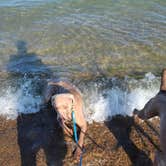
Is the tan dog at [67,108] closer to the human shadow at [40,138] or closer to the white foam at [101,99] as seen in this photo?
the human shadow at [40,138]

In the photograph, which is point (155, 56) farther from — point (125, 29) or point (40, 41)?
point (40, 41)

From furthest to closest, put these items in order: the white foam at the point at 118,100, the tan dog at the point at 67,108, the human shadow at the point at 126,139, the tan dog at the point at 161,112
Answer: the white foam at the point at 118,100
the human shadow at the point at 126,139
the tan dog at the point at 67,108
the tan dog at the point at 161,112

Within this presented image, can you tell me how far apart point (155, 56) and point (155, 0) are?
3.70m

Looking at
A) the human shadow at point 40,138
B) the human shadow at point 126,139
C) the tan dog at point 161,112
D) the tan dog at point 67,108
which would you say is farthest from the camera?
the human shadow at point 40,138

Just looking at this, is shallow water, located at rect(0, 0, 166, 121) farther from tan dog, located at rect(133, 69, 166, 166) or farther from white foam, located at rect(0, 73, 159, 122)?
tan dog, located at rect(133, 69, 166, 166)

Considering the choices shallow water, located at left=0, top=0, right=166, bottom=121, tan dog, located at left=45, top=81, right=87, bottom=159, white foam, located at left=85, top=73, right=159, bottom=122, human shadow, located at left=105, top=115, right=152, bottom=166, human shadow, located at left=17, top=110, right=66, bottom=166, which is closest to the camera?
tan dog, located at left=45, top=81, right=87, bottom=159

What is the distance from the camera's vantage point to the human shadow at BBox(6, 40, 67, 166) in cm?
473

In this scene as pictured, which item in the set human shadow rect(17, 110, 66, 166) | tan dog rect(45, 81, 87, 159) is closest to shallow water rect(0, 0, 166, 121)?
human shadow rect(17, 110, 66, 166)

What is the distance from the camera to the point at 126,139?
497cm

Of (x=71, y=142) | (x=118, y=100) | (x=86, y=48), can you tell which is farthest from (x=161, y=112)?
A: (x=86, y=48)

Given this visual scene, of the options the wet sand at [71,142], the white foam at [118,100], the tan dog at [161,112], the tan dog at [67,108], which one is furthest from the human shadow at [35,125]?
the tan dog at [161,112]

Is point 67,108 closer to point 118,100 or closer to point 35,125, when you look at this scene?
point 35,125

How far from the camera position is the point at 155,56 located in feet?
24.4

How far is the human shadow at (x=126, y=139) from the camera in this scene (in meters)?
4.57
